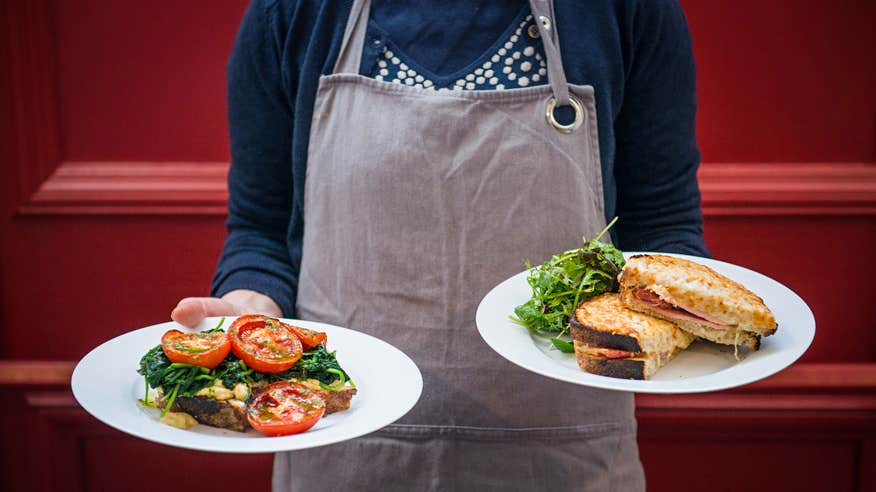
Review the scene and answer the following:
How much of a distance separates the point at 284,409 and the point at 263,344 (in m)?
0.17

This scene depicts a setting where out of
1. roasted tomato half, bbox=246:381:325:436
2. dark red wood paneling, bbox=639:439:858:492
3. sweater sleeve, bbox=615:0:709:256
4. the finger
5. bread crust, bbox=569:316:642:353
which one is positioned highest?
sweater sleeve, bbox=615:0:709:256

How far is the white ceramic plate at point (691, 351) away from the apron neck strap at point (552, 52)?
0.34 m

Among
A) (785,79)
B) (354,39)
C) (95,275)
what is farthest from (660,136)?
(95,275)

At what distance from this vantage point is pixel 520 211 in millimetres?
1528

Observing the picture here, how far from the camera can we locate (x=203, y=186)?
2518 millimetres

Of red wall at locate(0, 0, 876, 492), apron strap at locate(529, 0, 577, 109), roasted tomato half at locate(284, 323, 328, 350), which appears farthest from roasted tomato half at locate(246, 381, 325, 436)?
red wall at locate(0, 0, 876, 492)

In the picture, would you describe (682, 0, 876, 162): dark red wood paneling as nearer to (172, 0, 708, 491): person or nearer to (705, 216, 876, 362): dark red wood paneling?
(705, 216, 876, 362): dark red wood paneling

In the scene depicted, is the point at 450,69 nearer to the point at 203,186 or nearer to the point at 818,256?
the point at 203,186

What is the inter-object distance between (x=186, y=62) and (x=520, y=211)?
1431 mm

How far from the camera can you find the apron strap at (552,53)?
1502 millimetres

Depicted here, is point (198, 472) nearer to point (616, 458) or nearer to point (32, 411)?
point (32, 411)

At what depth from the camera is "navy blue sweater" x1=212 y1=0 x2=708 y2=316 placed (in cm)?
153

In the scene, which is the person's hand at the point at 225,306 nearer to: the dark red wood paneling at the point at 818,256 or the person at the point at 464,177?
the person at the point at 464,177

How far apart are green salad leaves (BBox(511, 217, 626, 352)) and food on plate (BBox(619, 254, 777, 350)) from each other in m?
0.05
